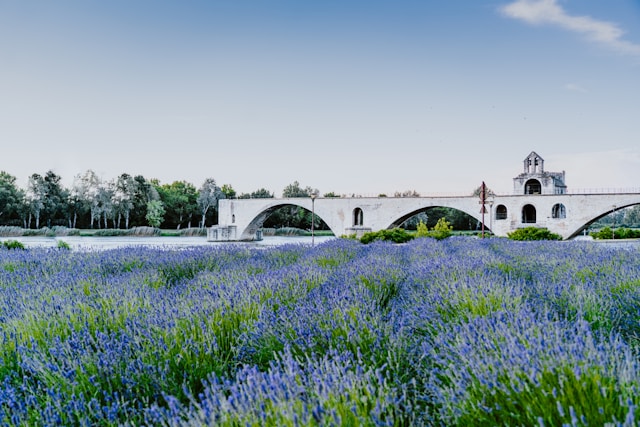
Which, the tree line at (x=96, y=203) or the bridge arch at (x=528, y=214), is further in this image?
the tree line at (x=96, y=203)

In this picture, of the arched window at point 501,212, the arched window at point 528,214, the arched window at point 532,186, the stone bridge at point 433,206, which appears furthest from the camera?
the arched window at point 532,186

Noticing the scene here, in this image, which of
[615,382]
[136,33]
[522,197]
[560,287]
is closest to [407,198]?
[522,197]

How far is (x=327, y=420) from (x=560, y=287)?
2753mm

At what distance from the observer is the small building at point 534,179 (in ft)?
122

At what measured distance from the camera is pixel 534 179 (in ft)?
125

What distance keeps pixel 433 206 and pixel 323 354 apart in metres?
34.2

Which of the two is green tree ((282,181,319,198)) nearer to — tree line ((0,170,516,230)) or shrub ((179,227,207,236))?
tree line ((0,170,516,230))

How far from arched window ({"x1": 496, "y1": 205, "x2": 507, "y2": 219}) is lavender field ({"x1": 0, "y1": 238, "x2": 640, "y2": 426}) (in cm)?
3116

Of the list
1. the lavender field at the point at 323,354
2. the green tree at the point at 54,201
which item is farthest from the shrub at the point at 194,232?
the lavender field at the point at 323,354

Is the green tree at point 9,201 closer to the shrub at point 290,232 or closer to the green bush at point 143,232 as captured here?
the green bush at point 143,232

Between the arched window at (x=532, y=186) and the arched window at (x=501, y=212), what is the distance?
5.50 meters

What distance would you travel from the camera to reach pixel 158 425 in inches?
60.1

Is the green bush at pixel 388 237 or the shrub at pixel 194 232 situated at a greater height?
the green bush at pixel 388 237

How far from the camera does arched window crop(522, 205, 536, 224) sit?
108ft
